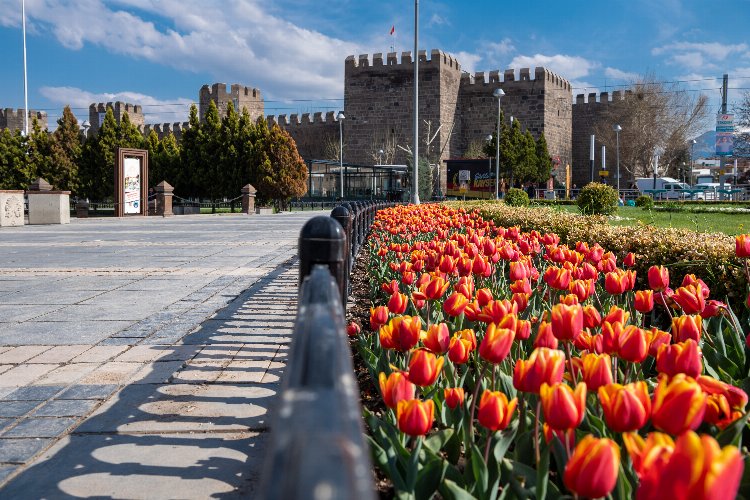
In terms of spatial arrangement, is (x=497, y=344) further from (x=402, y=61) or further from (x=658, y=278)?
(x=402, y=61)

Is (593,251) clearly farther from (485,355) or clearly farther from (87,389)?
(87,389)

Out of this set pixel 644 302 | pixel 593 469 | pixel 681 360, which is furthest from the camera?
pixel 644 302

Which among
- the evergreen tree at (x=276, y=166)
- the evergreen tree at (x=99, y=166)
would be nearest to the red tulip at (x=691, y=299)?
the evergreen tree at (x=276, y=166)

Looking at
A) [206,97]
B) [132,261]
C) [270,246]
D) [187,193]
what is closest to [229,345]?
[132,261]

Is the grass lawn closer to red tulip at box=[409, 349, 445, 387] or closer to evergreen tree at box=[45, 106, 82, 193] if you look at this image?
red tulip at box=[409, 349, 445, 387]

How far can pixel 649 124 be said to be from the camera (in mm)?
48938

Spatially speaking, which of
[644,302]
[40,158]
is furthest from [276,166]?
[644,302]

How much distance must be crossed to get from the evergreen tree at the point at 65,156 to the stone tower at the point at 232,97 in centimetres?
1775

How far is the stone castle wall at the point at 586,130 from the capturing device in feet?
165

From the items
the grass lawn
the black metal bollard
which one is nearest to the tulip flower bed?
the black metal bollard

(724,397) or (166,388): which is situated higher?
(724,397)

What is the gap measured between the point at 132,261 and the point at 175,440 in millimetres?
7170

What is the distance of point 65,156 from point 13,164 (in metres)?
2.25

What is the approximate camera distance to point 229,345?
421 centimetres
